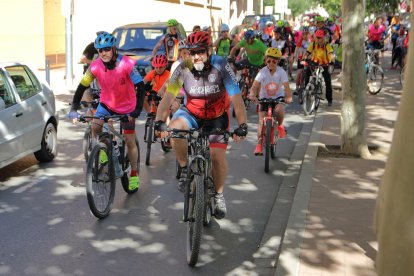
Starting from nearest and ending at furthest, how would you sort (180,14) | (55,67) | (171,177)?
(171,177) → (55,67) → (180,14)

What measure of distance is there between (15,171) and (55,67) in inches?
688

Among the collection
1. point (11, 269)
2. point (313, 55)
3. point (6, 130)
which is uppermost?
point (313, 55)

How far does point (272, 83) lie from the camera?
30.1 feet

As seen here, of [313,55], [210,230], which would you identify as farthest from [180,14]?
[210,230]

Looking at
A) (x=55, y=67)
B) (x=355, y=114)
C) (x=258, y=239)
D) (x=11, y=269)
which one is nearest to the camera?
(x=11, y=269)

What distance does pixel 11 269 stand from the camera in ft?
17.1

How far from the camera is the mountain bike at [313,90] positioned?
1383 cm

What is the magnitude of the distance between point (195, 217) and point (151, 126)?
4.19 m

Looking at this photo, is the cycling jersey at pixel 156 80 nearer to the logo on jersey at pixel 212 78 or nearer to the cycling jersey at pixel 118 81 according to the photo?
the cycling jersey at pixel 118 81

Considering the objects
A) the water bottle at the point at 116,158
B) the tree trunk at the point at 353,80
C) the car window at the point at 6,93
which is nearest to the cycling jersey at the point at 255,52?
the tree trunk at the point at 353,80

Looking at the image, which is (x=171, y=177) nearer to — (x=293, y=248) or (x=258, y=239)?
(x=258, y=239)

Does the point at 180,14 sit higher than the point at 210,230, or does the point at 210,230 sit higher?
the point at 180,14

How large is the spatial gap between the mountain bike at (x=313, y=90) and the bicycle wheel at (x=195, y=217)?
888 centimetres

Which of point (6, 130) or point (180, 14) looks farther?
point (180, 14)
